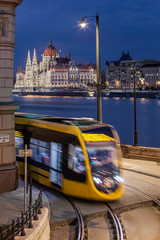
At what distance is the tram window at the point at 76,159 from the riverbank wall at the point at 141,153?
10087 mm

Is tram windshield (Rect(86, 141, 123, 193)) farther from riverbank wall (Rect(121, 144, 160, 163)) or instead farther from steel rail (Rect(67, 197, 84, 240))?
riverbank wall (Rect(121, 144, 160, 163))

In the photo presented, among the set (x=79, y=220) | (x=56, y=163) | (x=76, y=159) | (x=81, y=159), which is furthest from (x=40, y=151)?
(x=79, y=220)

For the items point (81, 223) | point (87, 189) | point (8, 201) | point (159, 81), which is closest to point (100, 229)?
point (81, 223)

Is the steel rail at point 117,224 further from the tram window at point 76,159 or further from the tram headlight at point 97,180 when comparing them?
the tram window at point 76,159

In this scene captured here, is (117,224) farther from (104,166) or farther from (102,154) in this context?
(102,154)

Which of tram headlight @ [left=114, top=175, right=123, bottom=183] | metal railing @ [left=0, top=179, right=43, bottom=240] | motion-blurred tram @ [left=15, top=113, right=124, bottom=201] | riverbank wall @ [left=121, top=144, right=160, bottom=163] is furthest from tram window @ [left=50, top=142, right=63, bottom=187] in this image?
riverbank wall @ [left=121, top=144, right=160, bottom=163]

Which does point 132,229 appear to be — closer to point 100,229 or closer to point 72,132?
point 100,229

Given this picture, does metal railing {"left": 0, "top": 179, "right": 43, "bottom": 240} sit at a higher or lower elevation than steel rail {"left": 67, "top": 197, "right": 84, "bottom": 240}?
higher

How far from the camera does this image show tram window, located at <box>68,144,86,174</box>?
10.4 metres

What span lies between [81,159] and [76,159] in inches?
9.3

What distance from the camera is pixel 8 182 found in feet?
38.8

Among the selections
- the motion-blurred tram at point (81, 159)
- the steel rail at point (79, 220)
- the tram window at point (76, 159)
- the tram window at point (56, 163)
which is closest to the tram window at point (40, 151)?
the motion-blurred tram at point (81, 159)

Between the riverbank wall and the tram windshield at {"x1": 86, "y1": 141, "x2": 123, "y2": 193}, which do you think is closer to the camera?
the tram windshield at {"x1": 86, "y1": 141, "x2": 123, "y2": 193}

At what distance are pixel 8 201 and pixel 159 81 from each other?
17544cm
